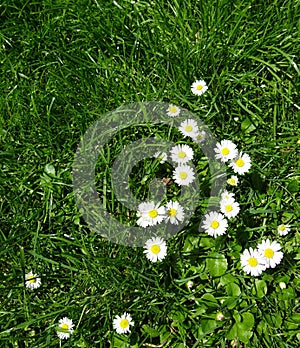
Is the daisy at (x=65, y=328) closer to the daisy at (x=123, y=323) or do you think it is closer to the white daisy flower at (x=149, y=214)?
the daisy at (x=123, y=323)

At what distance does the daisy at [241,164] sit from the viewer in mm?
2004

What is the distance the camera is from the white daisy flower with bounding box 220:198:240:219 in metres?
1.94

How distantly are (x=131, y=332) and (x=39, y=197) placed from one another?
0.64m

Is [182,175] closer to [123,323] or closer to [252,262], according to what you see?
[252,262]

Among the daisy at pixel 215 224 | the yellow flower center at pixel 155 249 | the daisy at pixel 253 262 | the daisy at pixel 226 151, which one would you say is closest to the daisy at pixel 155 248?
the yellow flower center at pixel 155 249

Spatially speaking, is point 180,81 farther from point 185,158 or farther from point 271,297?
point 271,297

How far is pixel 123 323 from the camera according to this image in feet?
6.24

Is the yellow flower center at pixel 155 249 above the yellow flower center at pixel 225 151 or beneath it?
beneath

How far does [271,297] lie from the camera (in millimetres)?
1915

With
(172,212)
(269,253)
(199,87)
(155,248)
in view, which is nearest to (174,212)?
(172,212)

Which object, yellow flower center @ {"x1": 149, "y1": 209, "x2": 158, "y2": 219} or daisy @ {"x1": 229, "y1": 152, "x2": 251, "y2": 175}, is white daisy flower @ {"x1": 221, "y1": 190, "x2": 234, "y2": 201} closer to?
daisy @ {"x1": 229, "y1": 152, "x2": 251, "y2": 175}

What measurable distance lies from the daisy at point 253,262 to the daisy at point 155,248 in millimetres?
267

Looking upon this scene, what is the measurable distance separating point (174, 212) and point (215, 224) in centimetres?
15

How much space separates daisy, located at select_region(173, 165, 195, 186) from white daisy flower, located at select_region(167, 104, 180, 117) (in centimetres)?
22
